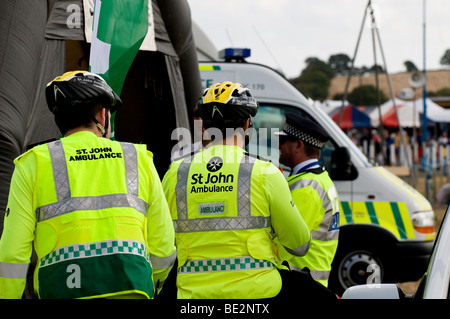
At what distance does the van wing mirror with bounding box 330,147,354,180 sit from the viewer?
590 centimetres

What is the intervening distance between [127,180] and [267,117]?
4455 mm

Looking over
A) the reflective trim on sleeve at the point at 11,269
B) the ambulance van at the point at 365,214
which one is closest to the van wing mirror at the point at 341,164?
the ambulance van at the point at 365,214

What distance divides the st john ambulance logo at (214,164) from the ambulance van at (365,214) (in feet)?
12.0

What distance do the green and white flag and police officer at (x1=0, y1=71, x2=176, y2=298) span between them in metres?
1.46

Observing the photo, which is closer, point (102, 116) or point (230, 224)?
point (102, 116)

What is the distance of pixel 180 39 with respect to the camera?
5.39 m

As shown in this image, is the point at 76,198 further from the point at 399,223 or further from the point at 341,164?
the point at 399,223

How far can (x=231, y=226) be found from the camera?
255 centimetres

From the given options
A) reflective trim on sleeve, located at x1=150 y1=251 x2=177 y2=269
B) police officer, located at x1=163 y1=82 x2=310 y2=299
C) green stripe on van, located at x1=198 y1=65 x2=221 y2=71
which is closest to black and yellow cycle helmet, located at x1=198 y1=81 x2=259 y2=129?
police officer, located at x1=163 y1=82 x2=310 y2=299

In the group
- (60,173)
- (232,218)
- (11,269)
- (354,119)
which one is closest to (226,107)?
(232,218)

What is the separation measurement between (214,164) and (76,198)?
0.71 meters

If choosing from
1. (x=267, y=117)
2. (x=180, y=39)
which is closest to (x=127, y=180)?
(x=180, y=39)

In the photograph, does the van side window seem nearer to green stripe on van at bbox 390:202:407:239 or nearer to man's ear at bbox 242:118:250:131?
green stripe on van at bbox 390:202:407:239

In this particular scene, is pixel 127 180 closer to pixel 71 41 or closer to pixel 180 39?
pixel 71 41
